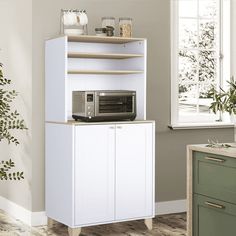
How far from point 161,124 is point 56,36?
1.34 metres

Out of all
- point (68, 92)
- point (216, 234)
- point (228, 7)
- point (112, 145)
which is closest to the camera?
point (216, 234)

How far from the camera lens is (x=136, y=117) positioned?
5.27 m

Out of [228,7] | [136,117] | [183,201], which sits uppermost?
[228,7]

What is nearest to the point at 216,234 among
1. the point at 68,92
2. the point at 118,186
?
the point at 118,186

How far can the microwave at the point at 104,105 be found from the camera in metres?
4.80

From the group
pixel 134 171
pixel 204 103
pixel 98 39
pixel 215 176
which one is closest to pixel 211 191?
pixel 215 176

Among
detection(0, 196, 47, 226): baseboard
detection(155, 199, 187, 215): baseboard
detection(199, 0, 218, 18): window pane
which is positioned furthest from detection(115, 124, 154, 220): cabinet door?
detection(199, 0, 218, 18): window pane

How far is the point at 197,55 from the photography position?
5.99m

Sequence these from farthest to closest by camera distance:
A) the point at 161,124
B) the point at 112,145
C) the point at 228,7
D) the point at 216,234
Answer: the point at 228,7, the point at 161,124, the point at 112,145, the point at 216,234

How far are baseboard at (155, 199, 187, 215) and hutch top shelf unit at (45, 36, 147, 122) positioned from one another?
100 centimetres

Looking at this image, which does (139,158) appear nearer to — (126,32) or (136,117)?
(136,117)

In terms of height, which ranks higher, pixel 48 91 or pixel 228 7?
pixel 228 7

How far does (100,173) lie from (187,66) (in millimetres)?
1701

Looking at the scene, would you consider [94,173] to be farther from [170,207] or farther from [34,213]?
[170,207]
